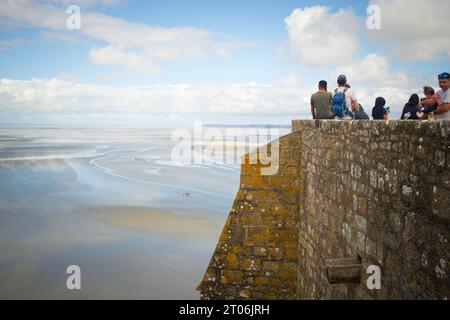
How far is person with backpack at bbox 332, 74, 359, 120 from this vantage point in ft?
20.9

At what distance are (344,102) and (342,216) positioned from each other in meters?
2.84

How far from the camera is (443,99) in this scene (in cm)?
446

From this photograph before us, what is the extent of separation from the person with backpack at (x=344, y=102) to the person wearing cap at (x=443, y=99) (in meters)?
1.84

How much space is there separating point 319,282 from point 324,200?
110 centimetres

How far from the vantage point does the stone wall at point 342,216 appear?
2.44m

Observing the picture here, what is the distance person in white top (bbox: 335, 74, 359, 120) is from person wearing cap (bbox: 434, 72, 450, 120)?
6.33 ft

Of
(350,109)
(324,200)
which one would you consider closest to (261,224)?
(324,200)

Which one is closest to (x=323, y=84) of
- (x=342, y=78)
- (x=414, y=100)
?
(x=342, y=78)

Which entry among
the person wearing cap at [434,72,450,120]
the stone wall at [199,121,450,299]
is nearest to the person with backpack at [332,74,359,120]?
the stone wall at [199,121,450,299]

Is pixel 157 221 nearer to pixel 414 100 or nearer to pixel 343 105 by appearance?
pixel 343 105

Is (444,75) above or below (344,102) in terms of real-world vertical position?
above

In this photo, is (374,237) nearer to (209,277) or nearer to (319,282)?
(319,282)

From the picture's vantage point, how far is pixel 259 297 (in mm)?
6301

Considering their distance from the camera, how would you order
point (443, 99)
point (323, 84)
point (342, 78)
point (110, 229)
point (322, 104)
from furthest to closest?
point (110, 229)
point (323, 84)
point (322, 104)
point (342, 78)
point (443, 99)
